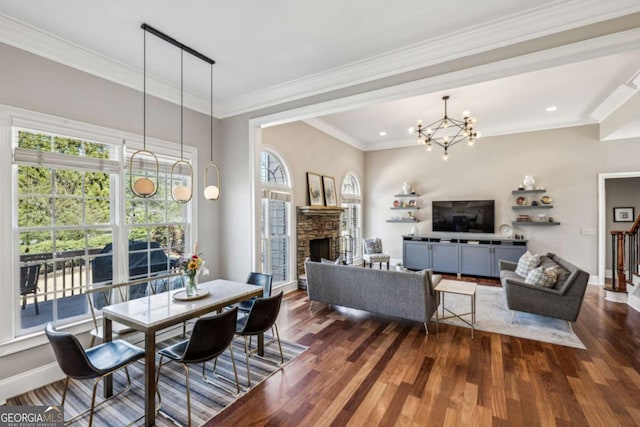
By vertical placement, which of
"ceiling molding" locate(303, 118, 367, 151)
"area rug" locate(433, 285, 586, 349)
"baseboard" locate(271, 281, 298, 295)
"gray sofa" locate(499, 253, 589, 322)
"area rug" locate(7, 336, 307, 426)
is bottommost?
"area rug" locate(7, 336, 307, 426)

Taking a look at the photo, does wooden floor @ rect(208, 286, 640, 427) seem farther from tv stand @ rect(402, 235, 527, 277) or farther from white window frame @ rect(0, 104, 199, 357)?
tv stand @ rect(402, 235, 527, 277)

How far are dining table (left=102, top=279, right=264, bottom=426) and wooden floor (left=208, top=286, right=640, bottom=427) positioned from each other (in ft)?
1.87

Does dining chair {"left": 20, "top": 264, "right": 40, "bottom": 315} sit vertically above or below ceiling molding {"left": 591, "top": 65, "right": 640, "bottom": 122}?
below

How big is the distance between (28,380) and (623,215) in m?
10.1

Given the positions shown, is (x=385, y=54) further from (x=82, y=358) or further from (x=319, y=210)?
(x=82, y=358)

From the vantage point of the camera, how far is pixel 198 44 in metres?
2.93

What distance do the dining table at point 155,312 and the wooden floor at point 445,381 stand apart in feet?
1.87

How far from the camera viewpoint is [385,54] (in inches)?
122

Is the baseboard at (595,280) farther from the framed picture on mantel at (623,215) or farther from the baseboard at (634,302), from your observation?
the framed picture on mantel at (623,215)

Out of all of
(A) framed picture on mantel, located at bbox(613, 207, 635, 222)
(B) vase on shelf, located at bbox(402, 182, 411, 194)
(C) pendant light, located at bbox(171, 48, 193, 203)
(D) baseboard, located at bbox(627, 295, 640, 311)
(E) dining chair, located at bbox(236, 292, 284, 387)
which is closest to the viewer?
(E) dining chair, located at bbox(236, 292, 284, 387)

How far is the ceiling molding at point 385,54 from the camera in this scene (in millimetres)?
2350

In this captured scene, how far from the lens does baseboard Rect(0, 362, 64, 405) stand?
8.11 feet

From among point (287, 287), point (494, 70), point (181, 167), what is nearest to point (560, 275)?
point (494, 70)

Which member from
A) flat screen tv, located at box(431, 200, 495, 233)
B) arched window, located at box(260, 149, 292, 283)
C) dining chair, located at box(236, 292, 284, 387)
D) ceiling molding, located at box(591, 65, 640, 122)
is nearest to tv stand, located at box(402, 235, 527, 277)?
flat screen tv, located at box(431, 200, 495, 233)
